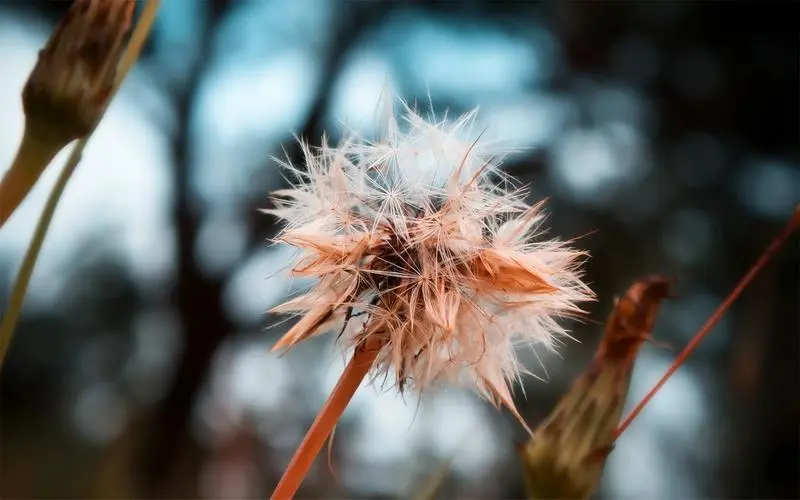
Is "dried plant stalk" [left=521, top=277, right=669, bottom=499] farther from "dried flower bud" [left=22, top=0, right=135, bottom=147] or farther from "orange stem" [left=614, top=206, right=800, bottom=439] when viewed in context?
"dried flower bud" [left=22, top=0, right=135, bottom=147]

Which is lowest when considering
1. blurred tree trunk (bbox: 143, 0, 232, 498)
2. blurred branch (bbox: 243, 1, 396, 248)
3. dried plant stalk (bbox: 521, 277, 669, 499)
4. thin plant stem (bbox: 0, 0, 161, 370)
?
blurred tree trunk (bbox: 143, 0, 232, 498)

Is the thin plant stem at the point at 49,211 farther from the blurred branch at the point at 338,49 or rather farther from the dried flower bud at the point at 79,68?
the blurred branch at the point at 338,49

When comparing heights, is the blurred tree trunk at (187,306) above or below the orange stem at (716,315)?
below

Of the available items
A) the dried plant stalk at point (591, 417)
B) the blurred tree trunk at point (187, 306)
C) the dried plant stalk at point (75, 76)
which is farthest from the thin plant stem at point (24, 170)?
the blurred tree trunk at point (187, 306)

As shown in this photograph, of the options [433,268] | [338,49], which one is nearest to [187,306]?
[338,49]

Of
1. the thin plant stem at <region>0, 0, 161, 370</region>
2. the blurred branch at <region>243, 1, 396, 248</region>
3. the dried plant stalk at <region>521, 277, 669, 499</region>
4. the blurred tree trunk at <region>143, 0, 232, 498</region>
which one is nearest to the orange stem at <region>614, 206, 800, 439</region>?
the dried plant stalk at <region>521, 277, 669, 499</region>

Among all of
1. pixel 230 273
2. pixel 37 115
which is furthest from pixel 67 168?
pixel 230 273

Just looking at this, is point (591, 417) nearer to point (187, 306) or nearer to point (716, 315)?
point (716, 315)

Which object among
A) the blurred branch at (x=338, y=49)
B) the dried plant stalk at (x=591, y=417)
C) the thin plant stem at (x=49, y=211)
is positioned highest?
the thin plant stem at (x=49, y=211)
